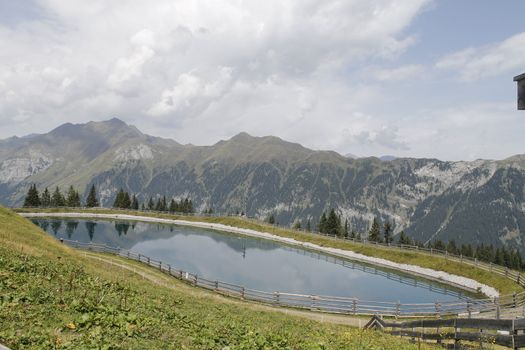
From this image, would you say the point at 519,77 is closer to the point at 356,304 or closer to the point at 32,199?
the point at 356,304

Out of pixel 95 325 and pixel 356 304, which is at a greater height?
pixel 95 325

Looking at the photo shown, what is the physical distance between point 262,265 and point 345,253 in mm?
27189

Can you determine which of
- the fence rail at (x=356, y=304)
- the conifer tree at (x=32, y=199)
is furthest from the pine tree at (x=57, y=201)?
the fence rail at (x=356, y=304)

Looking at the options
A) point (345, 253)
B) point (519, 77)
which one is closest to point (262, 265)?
point (345, 253)

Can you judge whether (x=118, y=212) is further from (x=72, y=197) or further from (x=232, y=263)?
(x=232, y=263)

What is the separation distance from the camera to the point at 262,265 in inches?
3312

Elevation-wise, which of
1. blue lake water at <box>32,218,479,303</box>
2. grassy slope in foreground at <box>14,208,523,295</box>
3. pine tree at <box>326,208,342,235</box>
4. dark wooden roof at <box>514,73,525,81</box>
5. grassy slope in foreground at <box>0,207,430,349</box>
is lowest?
blue lake water at <box>32,218,479,303</box>

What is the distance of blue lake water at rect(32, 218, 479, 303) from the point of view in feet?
218

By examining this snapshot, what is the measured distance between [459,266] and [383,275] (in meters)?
14.4

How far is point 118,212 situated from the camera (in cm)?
16488

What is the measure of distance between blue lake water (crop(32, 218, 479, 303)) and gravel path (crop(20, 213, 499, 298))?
226cm

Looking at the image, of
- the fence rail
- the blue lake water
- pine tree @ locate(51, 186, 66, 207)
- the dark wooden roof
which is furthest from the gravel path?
the dark wooden roof

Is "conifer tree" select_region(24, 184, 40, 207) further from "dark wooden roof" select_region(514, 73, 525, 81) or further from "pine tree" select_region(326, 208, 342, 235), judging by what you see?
"dark wooden roof" select_region(514, 73, 525, 81)

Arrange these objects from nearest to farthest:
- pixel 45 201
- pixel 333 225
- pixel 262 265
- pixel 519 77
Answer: pixel 519 77 → pixel 262 265 → pixel 333 225 → pixel 45 201
